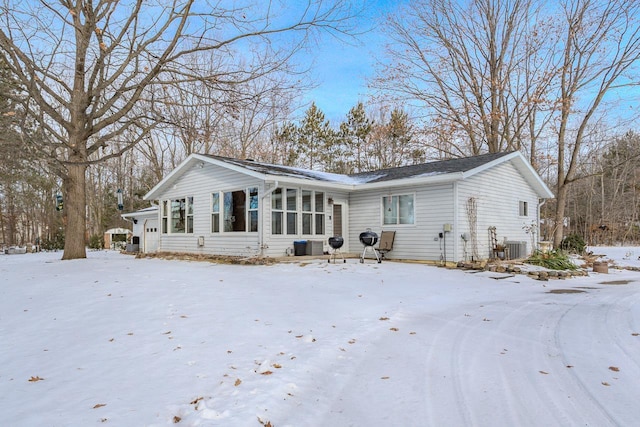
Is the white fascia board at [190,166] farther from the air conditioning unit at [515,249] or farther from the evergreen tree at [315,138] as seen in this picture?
the evergreen tree at [315,138]

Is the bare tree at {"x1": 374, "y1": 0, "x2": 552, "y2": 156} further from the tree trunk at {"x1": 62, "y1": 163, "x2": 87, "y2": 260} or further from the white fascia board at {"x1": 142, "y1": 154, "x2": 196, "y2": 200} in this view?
the tree trunk at {"x1": 62, "y1": 163, "x2": 87, "y2": 260}

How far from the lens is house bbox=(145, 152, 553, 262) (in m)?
11.8

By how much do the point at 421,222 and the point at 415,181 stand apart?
4.25 ft

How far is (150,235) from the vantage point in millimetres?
19109

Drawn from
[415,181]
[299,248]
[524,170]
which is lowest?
[299,248]

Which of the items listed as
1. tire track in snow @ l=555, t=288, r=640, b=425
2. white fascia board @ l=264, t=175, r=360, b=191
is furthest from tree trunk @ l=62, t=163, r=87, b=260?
tire track in snow @ l=555, t=288, r=640, b=425

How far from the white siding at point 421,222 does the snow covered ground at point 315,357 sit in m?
4.69

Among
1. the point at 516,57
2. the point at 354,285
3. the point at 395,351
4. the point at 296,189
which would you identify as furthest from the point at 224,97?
the point at 516,57

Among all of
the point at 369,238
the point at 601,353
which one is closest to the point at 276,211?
the point at 369,238

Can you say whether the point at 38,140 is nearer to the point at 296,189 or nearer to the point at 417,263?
the point at 296,189

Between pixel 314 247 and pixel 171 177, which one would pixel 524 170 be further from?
pixel 171 177

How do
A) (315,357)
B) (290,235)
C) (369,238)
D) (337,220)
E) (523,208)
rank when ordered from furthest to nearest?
(523,208) < (337,220) < (290,235) < (369,238) < (315,357)

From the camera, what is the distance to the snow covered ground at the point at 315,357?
2.61 meters

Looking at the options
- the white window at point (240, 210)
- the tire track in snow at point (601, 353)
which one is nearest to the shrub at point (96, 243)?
the white window at point (240, 210)
